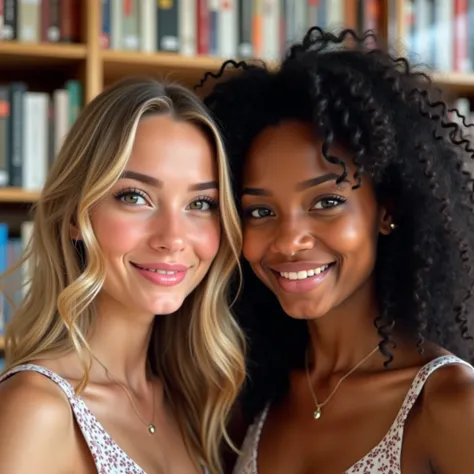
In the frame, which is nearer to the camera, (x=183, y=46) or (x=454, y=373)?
(x=454, y=373)

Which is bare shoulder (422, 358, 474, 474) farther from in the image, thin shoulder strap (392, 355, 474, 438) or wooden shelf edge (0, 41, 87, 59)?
wooden shelf edge (0, 41, 87, 59)

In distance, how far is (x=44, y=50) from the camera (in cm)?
257

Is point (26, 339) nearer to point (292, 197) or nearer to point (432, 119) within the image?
point (292, 197)

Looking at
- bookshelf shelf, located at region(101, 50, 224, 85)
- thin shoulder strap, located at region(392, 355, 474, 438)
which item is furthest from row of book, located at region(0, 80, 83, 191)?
thin shoulder strap, located at region(392, 355, 474, 438)

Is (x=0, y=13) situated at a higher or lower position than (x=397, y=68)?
higher

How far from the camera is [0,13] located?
256 centimetres

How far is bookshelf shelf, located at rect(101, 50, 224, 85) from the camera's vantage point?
2627 millimetres

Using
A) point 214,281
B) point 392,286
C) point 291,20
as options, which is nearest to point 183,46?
point 291,20

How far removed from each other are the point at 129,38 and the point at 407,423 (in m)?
1.50

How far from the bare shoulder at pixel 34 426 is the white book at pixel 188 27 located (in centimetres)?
139

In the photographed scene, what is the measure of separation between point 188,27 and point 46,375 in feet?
4.67

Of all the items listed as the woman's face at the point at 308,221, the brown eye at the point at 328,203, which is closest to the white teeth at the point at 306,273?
the woman's face at the point at 308,221

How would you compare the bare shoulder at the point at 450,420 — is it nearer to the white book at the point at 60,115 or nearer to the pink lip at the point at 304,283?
the pink lip at the point at 304,283

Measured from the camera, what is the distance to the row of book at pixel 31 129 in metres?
2.59
